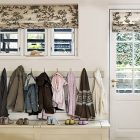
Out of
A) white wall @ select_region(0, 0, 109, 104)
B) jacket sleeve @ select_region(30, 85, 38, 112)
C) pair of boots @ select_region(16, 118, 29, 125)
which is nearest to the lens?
pair of boots @ select_region(16, 118, 29, 125)

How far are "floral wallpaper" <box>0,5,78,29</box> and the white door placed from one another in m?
0.77

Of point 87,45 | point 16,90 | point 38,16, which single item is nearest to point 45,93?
point 16,90

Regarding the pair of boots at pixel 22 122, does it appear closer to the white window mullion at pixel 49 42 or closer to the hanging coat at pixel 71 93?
the hanging coat at pixel 71 93

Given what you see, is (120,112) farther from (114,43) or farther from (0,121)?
(0,121)

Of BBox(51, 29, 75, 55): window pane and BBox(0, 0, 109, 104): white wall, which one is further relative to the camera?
BBox(51, 29, 75, 55): window pane

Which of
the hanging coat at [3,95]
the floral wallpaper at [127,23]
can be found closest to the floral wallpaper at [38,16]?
the floral wallpaper at [127,23]

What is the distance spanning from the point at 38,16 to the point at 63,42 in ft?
1.72

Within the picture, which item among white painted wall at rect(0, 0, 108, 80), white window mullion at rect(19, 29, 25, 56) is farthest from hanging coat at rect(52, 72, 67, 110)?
white window mullion at rect(19, 29, 25, 56)

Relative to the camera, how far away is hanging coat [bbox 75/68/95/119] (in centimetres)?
470

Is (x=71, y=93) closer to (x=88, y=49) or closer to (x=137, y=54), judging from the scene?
(x=88, y=49)

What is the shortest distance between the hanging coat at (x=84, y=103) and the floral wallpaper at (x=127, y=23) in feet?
3.07

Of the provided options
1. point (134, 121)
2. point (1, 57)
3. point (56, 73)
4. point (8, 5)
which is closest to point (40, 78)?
point (56, 73)

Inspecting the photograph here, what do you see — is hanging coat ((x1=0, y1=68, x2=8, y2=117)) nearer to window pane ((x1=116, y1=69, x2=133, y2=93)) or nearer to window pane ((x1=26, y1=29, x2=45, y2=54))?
window pane ((x1=26, y1=29, x2=45, y2=54))

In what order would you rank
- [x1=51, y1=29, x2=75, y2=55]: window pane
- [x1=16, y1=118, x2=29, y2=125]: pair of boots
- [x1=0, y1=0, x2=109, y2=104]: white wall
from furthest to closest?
[x1=51, y1=29, x2=75, y2=55]: window pane, [x1=0, y1=0, x2=109, y2=104]: white wall, [x1=16, y1=118, x2=29, y2=125]: pair of boots
